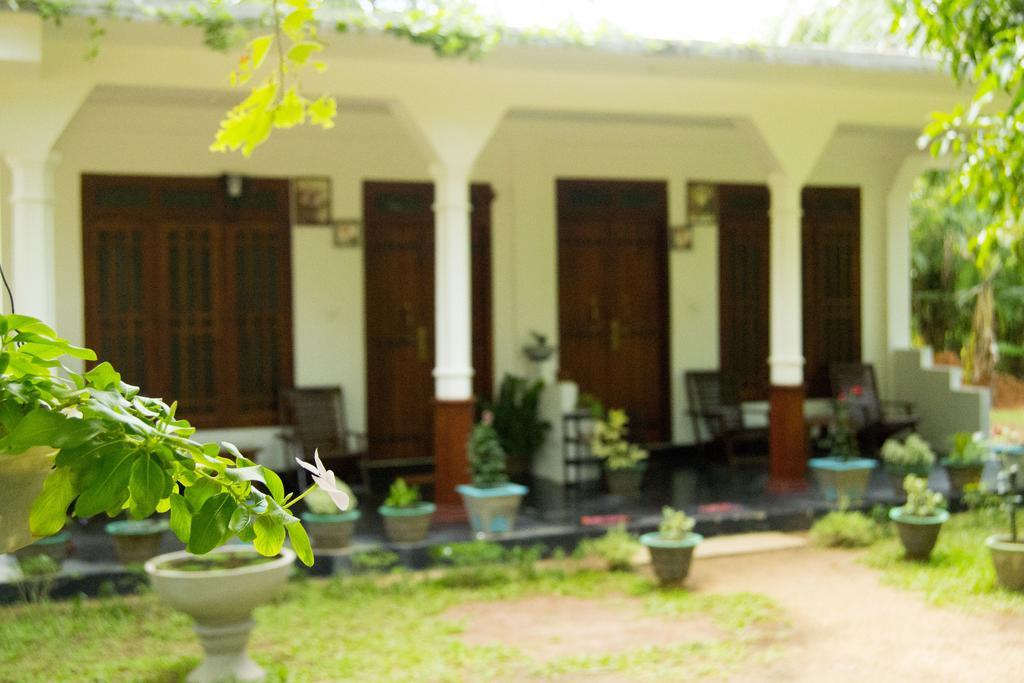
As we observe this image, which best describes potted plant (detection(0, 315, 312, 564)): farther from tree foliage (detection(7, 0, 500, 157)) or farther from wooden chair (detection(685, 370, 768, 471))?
wooden chair (detection(685, 370, 768, 471))

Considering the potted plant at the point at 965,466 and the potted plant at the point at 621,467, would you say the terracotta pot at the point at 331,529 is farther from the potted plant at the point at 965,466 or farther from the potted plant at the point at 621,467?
the potted plant at the point at 965,466

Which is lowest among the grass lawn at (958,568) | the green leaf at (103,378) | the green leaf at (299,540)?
the grass lawn at (958,568)

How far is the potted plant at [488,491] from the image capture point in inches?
332

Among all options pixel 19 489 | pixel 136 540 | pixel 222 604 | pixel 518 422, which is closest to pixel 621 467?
pixel 518 422

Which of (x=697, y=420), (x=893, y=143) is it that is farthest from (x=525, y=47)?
(x=893, y=143)

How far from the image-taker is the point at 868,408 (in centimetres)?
1193

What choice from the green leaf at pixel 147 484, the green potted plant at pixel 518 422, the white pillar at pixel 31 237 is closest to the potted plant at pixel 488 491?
the green potted plant at pixel 518 422

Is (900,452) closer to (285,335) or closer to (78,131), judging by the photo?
(285,335)

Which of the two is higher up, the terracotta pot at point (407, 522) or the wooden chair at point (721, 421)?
the wooden chair at point (721, 421)

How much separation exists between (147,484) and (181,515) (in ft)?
0.23

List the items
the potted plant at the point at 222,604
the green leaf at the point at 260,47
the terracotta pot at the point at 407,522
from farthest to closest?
the terracotta pot at the point at 407,522 → the potted plant at the point at 222,604 → the green leaf at the point at 260,47

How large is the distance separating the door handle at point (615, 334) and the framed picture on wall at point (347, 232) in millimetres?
2701

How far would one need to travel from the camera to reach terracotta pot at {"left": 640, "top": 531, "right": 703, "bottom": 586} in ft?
25.6

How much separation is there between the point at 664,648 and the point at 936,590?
212 centimetres
